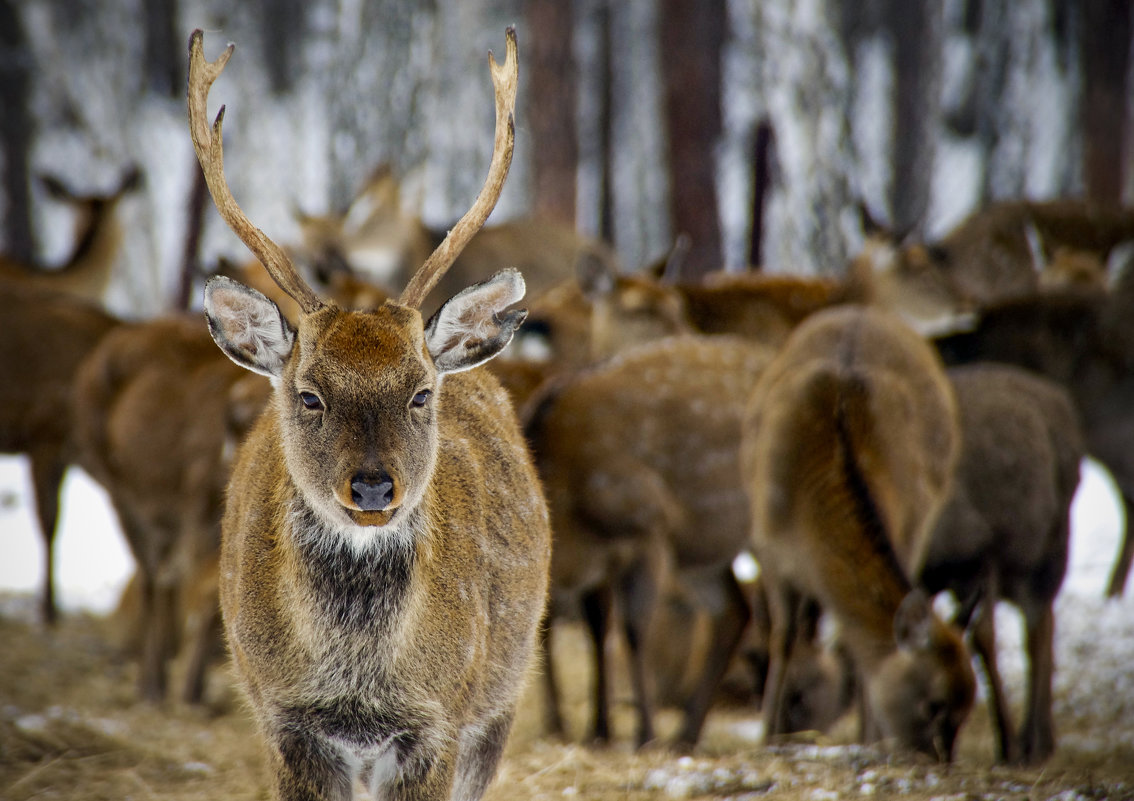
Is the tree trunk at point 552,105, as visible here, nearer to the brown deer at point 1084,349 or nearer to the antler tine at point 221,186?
the brown deer at point 1084,349

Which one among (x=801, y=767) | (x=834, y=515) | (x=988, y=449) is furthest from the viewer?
(x=988, y=449)

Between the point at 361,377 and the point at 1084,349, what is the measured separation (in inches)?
217

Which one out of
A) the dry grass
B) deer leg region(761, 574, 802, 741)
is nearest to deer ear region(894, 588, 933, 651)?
the dry grass

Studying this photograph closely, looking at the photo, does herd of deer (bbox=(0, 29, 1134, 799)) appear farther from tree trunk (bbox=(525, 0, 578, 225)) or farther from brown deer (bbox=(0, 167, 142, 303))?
tree trunk (bbox=(525, 0, 578, 225))

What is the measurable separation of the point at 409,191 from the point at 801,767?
8984mm

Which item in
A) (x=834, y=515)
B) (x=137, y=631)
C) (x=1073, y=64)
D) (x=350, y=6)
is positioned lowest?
(x=137, y=631)

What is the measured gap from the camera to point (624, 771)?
14.0 ft

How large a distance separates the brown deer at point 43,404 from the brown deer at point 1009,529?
16.2ft

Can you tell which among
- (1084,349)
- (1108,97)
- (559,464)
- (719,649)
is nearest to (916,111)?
(1108,97)

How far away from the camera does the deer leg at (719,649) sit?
5426 millimetres

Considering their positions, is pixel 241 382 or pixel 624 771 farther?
pixel 241 382

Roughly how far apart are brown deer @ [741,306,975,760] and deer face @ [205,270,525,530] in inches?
82.7

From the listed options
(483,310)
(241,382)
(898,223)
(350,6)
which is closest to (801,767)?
(483,310)

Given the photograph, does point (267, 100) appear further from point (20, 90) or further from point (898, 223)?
point (898, 223)
